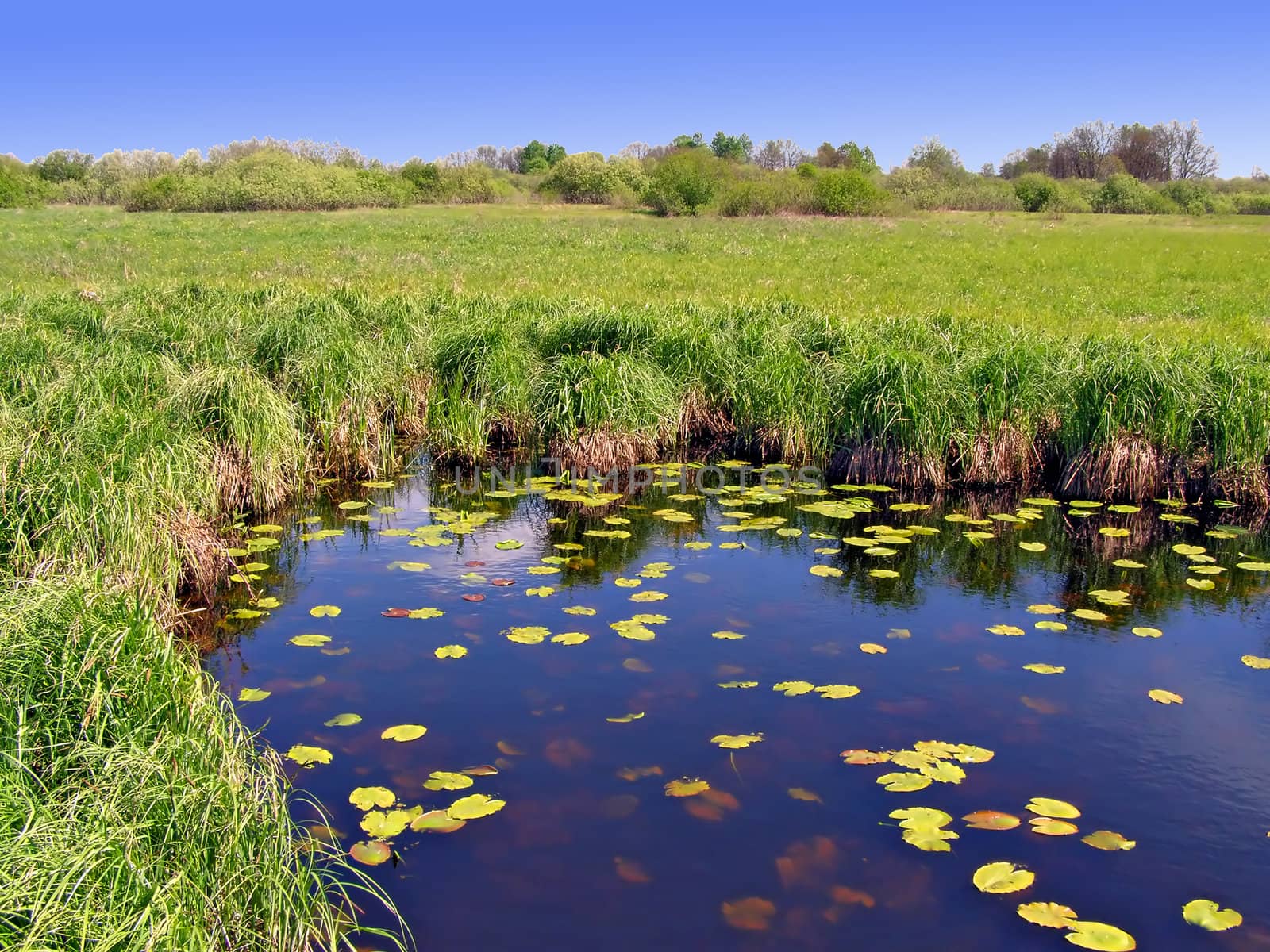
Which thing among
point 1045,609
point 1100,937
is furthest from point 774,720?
point 1045,609

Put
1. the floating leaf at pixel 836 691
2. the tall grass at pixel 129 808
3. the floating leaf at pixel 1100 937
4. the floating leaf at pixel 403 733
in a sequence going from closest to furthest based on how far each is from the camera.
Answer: the tall grass at pixel 129 808 < the floating leaf at pixel 1100 937 < the floating leaf at pixel 403 733 < the floating leaf at pixel 836 691

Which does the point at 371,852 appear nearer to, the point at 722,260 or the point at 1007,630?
the point at 1007,630

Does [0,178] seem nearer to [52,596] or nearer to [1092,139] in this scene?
[52,596]

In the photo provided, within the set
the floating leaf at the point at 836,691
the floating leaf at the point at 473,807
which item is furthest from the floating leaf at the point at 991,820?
the floating leaf at the point at 473,807

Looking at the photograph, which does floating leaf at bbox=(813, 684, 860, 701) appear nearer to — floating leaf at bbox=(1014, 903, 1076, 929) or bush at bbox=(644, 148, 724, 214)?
floating leaf at bbox=(1014, 903, 1076, 929)

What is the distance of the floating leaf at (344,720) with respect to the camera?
5438mm

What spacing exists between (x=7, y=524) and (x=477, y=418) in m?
5.85

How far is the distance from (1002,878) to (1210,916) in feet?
2.66

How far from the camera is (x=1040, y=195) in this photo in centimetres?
5812

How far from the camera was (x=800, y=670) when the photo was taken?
6.22m

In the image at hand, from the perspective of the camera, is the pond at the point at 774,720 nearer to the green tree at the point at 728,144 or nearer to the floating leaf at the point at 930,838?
the floating leaf at the point at 930,838

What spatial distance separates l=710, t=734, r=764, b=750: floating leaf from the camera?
17.3 ft

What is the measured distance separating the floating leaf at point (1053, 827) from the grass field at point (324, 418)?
313cm

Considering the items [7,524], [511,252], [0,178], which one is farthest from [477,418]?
[0,178]
